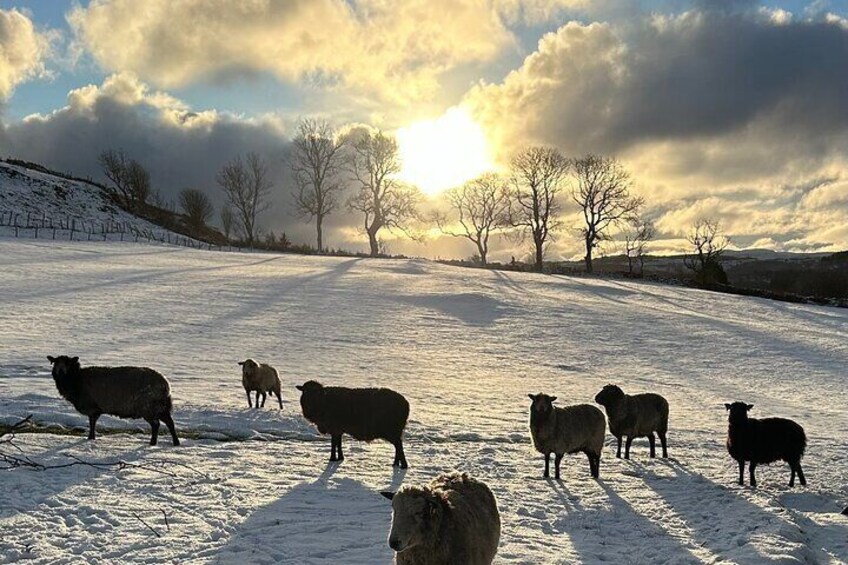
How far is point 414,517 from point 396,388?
14.5 metres

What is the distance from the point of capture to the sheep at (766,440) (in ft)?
37.0

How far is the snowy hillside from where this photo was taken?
6378cm

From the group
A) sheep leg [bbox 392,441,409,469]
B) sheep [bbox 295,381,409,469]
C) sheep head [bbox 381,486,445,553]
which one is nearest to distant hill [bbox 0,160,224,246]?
sheep [bbox 295,381,409,469]

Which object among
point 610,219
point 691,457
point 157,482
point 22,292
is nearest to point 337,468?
point 157,482

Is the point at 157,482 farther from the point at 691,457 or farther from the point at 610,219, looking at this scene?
the point at 610,219

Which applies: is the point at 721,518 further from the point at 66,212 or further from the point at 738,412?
the point at 66,212

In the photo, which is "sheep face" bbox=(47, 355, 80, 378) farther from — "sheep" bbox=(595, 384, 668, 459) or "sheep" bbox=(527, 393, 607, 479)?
"sheep" bbox=(595, 384, 668, 459)

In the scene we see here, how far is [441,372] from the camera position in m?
22.9

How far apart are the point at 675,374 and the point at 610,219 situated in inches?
→ 2065

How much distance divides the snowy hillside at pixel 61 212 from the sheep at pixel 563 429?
62.4 m

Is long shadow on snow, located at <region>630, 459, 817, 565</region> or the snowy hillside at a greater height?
the snowy hillside

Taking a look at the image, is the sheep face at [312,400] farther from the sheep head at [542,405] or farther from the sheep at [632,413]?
the sheep at [632,413]

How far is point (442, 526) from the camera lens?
19.6ft

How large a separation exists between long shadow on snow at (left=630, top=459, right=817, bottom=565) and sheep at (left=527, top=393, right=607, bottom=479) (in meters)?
1.34
